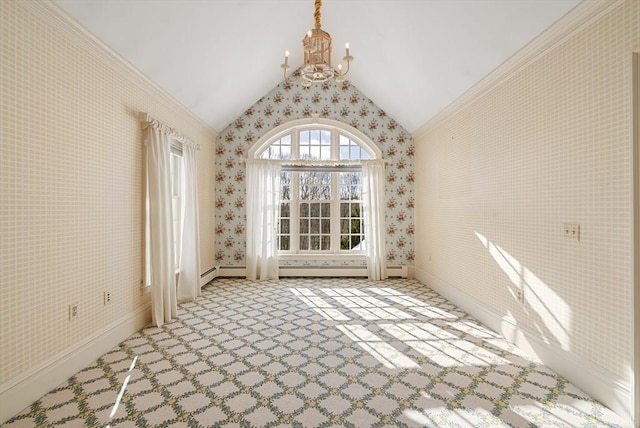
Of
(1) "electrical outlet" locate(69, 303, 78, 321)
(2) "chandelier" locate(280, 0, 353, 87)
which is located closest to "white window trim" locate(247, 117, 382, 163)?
(2) "chandelier" locate(280, 0, 353, 87)

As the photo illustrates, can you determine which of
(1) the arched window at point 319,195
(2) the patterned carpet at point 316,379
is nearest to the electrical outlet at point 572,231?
(2) the patterned carpet at point 316,379

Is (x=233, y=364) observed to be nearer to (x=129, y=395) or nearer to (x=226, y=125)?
(x=129, y=395)

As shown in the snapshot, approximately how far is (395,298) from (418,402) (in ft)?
8.11

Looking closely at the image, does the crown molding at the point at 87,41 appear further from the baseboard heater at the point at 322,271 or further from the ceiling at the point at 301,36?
the baseboard heater at the point at 322,271

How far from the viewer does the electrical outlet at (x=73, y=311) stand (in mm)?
2391

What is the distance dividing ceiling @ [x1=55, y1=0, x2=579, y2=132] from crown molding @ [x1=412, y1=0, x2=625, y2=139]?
0.05 m

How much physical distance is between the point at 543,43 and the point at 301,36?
120 inches

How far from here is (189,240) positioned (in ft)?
14.3

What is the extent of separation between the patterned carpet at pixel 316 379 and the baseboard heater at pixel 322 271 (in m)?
2.03

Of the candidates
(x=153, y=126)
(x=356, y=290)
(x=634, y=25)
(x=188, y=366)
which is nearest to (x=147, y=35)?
(x=153, y=126)

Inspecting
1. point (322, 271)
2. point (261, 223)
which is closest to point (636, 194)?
point (322, 271)

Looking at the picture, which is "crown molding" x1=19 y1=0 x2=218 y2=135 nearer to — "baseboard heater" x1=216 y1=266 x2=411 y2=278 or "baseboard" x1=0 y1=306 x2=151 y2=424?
"baseboard" x1=0 y1=306 x2=151 y2=424

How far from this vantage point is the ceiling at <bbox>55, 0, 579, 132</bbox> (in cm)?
264

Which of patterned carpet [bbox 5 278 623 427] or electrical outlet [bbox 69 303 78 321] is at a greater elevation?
electrical outlet [bbox 69 303 78 321]
